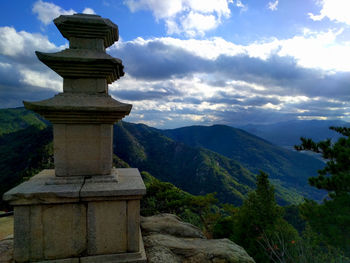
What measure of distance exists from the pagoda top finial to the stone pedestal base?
12.2ft

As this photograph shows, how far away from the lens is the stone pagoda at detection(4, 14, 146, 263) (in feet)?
13.3

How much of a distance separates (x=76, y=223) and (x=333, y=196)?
39.4ft

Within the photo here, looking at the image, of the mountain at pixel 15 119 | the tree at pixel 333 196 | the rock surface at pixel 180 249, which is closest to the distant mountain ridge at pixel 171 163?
the mountain at pixel 15 119

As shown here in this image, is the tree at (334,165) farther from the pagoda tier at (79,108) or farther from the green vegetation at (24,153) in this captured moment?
the green vegetation at (24,153)

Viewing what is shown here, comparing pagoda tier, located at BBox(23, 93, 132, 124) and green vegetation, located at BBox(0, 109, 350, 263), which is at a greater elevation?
pagoda tier, located at BBox(23, 93, 132, 124)

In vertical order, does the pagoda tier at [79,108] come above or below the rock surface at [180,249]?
above

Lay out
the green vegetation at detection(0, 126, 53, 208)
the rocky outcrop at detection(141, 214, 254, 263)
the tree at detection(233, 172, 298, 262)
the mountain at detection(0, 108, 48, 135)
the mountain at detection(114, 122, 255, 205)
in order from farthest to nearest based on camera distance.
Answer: the mountain at detection(0, 108, 48, 135), the mountain at detection(114, 122, 255, 205), the green vegetation at detection(0, 126, 53, 208), the tree at detection(233, 172, 298, 262), the rocky outcrop at detection(141, 214, 254, 263)

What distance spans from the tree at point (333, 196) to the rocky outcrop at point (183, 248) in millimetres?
7072

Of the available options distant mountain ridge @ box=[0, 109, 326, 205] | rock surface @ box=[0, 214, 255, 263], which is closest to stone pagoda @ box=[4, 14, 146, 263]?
rock surface @ box=[0, 214, 255, 263]

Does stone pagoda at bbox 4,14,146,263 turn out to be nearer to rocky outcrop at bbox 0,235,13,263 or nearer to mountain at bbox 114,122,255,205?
rocky outcrop at bbox 0,235,13,263

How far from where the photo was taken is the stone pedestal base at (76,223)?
3.98 m

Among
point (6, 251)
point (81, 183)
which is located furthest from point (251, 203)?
point (6, 251)

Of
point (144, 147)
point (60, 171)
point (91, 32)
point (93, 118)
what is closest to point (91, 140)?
point (93, 118)

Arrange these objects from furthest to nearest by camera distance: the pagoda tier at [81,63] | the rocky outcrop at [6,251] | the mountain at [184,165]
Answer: the mountain at [184,165] → the pagoda tier at [81,63] → the rocky outcrop at [6,251]
